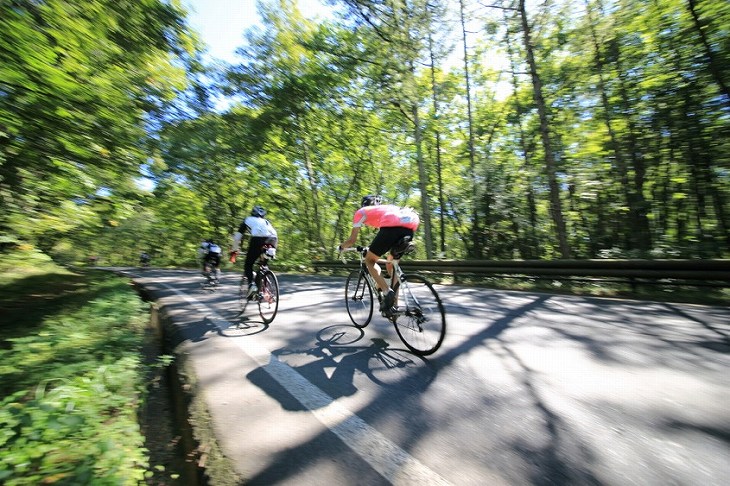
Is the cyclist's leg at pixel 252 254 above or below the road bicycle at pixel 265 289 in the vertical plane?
above

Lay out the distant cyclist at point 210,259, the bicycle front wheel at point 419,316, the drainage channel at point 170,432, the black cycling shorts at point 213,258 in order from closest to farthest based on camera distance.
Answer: the drainage channel at point 170,432 < the bicycle front wheel at point 419,316 < the distant cyclist at point 210,259 < the black cycling shorts at point 213,258

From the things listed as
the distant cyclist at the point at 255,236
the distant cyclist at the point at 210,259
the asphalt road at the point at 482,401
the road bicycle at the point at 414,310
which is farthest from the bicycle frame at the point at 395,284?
the distant cyclist at the point at 210,259

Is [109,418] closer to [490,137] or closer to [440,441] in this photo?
[440,441]

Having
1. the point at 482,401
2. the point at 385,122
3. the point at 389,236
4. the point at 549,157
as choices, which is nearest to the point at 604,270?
the point at 549,157

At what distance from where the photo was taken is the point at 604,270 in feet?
25.1

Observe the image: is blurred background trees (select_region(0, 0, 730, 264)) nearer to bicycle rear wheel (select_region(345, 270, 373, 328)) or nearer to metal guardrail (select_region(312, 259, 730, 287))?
metal guardrail (select_region(312, 259, 730, 287))

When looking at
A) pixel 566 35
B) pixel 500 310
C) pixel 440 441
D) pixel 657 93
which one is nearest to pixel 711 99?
pixel 657 93

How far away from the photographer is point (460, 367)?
3646mm

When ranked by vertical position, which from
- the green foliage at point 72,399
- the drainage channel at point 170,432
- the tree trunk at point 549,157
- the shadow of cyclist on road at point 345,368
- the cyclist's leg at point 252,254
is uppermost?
the tree trunk at point 549,157

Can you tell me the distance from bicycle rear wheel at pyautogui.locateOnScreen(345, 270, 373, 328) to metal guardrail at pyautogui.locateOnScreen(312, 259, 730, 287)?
17.8ft

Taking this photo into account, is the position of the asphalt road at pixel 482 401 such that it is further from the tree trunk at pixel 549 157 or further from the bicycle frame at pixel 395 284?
the tree trunk at pixel 549 157

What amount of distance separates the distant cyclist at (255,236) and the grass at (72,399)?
198 cm

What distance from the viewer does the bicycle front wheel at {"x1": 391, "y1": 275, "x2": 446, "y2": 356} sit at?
416cm

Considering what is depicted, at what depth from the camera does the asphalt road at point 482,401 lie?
2.12 meters
